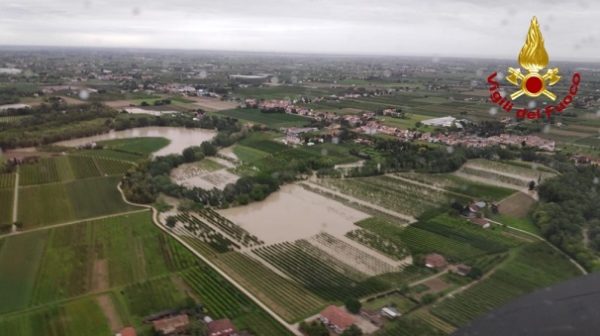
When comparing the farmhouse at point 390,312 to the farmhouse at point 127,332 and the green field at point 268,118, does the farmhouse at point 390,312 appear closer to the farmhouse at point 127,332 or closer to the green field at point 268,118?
the farmhouse at point 127,332

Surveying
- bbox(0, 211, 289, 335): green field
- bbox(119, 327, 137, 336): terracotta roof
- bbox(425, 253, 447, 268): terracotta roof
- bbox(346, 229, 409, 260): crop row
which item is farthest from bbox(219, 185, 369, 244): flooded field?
bbox(119, 327, 137, 336): terracotta roof

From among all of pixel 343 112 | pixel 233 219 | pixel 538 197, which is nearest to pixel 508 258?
pixel 538 197

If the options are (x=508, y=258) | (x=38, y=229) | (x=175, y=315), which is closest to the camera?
(x=175, y=315)

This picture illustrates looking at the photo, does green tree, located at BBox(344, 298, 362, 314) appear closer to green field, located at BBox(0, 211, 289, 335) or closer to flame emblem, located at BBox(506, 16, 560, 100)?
green field, located at BBox(0, 211, 289, 335)

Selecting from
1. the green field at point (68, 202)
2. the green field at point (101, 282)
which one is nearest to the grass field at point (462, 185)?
the green field at point (101, 282)

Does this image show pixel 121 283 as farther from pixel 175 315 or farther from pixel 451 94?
pixel 451 94
